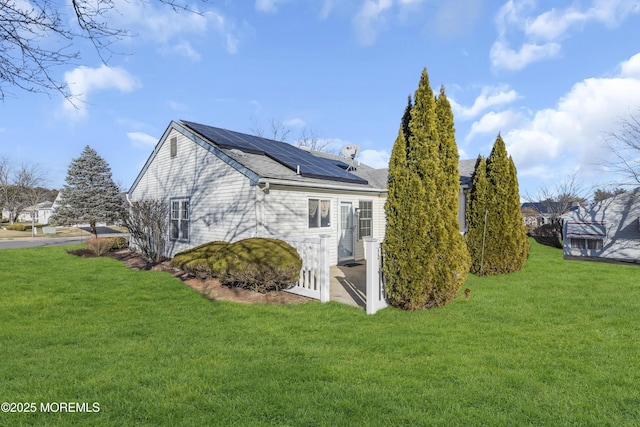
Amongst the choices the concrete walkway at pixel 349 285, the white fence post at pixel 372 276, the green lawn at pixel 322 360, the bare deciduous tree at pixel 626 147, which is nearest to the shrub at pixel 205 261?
the green lawn at pixel 322 360

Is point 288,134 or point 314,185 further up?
point 288,134

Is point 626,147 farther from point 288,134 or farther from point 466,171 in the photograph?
point 288,134

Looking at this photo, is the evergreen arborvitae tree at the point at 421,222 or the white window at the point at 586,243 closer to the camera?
the evergreen arborvitae tree at the point at 421,222

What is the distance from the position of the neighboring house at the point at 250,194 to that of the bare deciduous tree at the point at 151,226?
0.99ft

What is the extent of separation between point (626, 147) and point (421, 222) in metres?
12.7

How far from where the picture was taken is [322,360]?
3.65 m

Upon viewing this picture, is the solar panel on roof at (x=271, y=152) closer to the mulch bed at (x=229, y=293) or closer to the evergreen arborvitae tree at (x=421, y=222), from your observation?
the mulch bed at (x=229, y=293)

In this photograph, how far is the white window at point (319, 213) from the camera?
9.90m

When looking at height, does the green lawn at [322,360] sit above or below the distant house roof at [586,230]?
below

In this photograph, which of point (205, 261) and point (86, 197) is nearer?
point (205, 261)

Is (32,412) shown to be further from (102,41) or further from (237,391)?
(102,41)

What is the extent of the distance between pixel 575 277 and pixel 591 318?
12.9 feet

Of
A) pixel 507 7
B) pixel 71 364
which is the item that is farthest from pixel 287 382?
pixel 507 7

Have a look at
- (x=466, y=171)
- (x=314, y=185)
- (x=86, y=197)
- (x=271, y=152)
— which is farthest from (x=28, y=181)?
(x=466, y=171)
